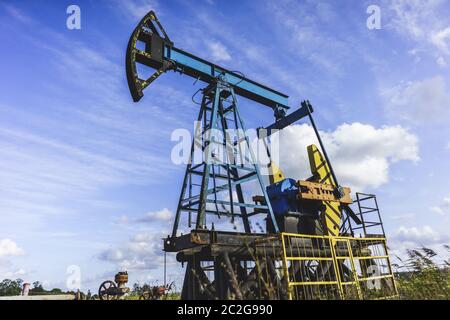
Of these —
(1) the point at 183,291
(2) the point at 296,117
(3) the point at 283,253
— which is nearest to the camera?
(3) the point at 283,253

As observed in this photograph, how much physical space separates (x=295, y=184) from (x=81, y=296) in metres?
7.94

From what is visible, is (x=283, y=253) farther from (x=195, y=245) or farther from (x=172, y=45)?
(x=172, y=45)

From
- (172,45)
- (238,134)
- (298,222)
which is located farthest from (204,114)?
(298,222)

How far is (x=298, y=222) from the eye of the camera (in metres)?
9.38

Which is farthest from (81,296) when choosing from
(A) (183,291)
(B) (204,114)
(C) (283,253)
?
(C) (283,253)

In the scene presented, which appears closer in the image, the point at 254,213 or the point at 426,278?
the point at 426,278

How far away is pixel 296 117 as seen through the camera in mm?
11461
